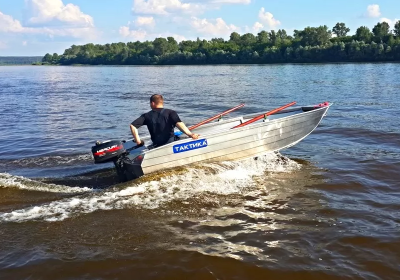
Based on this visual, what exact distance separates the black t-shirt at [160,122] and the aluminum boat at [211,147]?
28 cm

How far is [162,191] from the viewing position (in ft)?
24.2

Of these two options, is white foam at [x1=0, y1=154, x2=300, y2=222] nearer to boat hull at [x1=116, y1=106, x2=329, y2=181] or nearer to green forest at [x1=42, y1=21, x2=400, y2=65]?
boat hull at [x1=116, y1=106, x2=329, y2=181]

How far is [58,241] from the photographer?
551cm

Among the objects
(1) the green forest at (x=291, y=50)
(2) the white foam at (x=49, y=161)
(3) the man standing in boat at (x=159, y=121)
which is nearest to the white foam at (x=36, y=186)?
(3) the man standing in boat at (x=159, y=121)

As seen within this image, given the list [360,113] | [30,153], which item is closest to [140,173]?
[30,153]

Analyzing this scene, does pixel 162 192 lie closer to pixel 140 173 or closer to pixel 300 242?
pixel 140 173

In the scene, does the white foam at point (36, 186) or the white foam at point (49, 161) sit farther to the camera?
the white foam at point (49, 161)

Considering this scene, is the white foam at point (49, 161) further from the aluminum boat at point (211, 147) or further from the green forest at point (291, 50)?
the green forest at point (291, 50)

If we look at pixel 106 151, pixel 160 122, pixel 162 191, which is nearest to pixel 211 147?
pixel 160 122

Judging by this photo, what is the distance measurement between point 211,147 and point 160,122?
1213mm

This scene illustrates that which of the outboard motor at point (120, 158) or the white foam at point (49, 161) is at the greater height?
the outboard motor at point (120, 158)

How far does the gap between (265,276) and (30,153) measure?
29.9 feet

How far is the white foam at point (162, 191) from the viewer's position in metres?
6.47

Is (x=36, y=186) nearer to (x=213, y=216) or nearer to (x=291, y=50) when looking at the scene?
(x=213, y=216)
